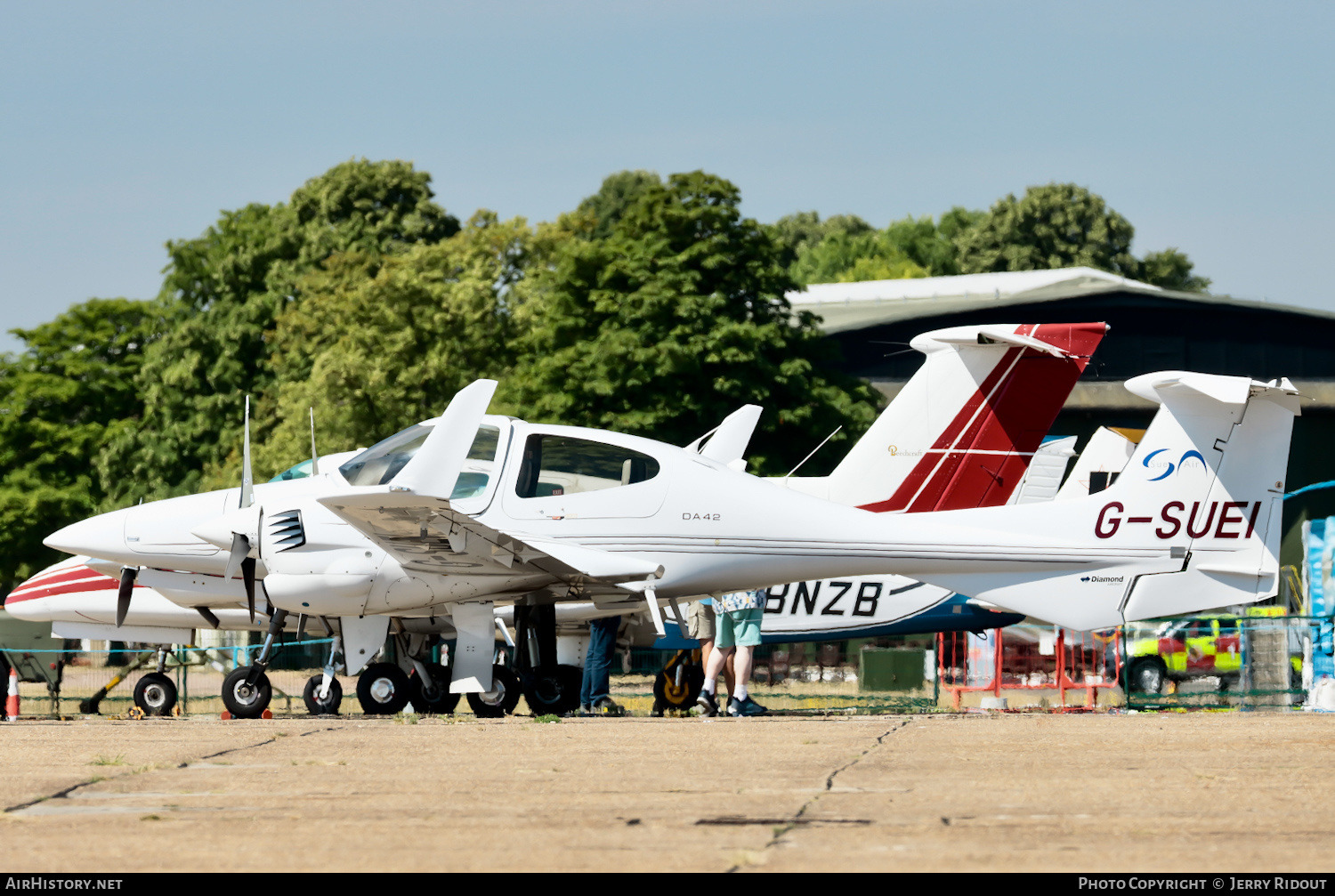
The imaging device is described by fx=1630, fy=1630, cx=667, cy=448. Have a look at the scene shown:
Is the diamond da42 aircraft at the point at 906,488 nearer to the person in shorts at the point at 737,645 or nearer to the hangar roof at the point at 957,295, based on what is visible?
the person in shorts at the point at 737,645

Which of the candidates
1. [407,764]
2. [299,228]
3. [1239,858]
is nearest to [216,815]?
[407,764]

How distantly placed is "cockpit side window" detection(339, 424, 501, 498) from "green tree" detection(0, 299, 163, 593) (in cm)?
3727

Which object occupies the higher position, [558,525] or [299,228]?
[299,228]

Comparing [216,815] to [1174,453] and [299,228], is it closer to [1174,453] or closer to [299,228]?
[1174,453]

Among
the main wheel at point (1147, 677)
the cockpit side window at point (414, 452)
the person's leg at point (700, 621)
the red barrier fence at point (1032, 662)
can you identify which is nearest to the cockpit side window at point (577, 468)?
the cockpit side window at point (414, 452)

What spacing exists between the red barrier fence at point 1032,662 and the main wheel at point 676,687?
4.44 m

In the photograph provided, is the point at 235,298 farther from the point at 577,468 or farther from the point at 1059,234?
the point at 1059,234

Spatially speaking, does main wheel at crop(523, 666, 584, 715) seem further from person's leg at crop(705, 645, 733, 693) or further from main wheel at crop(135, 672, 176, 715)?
main wheel at crop(135, 672, 176, 715)

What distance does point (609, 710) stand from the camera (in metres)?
15.5

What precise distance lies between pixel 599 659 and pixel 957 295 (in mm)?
50828

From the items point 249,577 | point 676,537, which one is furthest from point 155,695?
point 676,537

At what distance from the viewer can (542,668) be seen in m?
15.2

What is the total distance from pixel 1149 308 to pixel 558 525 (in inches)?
1647

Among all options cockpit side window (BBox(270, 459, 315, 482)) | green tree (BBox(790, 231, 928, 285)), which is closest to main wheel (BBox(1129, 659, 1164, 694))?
Answer: cockpit side window (BBox(270, 459, 315, 482))
